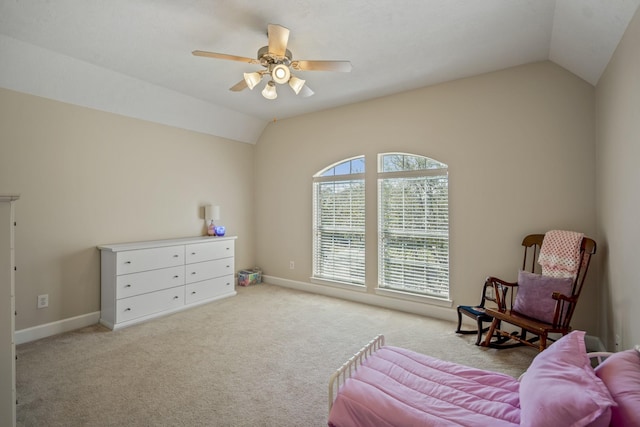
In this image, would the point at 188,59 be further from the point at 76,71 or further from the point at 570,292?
the point at 570,292

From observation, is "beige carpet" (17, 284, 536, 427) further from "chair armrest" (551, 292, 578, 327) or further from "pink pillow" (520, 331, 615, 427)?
"pink pillow" (520, 331, 615, 427)

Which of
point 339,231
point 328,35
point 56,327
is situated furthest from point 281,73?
point 56,327

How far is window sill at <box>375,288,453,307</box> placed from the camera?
3710 millimetres

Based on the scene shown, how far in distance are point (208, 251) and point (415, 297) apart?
2876 mm

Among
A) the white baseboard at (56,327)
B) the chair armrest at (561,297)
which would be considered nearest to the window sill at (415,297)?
the chair armrest at (561,297)

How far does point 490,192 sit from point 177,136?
4.18 m

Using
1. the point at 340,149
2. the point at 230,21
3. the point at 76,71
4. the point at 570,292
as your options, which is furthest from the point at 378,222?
the point at 76,71

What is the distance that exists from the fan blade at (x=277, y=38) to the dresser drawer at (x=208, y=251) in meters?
2.78

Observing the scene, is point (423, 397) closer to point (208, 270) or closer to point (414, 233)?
point (414, 233)

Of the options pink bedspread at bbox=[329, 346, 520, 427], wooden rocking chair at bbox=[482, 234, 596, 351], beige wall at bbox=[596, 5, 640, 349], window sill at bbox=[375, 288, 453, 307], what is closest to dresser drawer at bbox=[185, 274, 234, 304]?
window sill at bbox=[375, 288, 453, 307]

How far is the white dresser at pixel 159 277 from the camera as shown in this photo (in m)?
3.46

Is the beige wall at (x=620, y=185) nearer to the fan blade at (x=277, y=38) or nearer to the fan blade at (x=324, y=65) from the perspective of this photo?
the fan blade at (x=324, y=65)

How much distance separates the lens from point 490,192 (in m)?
3.42

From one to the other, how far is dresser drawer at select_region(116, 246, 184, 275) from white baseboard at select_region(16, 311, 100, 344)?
705mm
